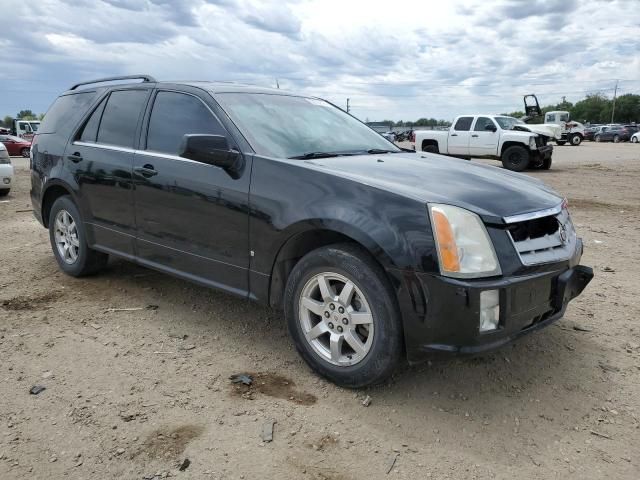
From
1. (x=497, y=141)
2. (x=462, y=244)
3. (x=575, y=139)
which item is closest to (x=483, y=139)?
(x=497, y=141)

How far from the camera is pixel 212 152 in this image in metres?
3.32

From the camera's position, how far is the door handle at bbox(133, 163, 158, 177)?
13.0 ft

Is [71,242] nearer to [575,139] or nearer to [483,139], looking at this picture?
[483,139]

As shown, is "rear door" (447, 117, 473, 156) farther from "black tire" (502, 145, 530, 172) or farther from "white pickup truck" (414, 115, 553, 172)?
"black tire" (502, 145, 530, 172)

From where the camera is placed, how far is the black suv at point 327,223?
269cm

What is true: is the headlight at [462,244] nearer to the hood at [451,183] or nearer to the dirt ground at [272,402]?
the hood at [451,183]

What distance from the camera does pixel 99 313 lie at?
4270 mm

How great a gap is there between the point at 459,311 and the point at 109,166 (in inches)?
121

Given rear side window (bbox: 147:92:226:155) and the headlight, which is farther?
rear side window (bbox: 147:92:226:155)

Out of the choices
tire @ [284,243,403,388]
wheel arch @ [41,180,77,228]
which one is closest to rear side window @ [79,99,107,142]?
wheel arch @ [41,180,77,228]

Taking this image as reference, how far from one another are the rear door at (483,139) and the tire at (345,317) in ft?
51.6

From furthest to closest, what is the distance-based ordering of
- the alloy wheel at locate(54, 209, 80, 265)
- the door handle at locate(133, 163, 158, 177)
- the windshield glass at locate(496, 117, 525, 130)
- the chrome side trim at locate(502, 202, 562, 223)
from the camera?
the windshield glass at locate(496, 117, 525, 130)
the alloy wheel at locate(54, 209, 80, 265)
the door handle at locate(133, 163, 158, 177)
the chrome side trim at locate(502, 202, 562, 223)

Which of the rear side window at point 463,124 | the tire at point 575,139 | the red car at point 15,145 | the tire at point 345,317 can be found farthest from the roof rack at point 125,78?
the tire at point 575,139

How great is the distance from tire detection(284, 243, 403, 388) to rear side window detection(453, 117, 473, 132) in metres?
16.3
